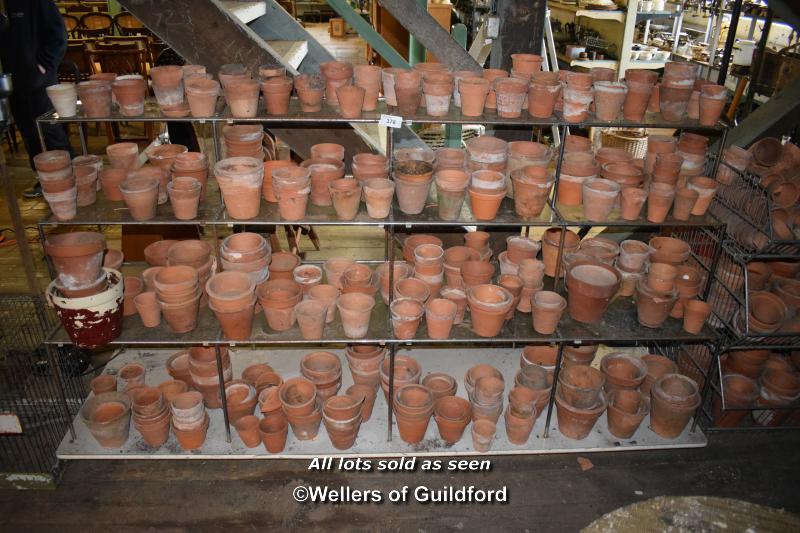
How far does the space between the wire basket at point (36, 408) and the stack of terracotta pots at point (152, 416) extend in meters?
0.33

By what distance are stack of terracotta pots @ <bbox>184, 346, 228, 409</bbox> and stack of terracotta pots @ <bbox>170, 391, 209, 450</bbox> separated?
137mm

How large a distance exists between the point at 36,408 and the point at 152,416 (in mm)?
720

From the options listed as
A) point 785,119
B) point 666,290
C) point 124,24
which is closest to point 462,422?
point 666,290

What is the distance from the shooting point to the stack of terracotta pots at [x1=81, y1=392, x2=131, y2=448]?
9.20 feet

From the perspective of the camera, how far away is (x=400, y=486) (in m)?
2.85

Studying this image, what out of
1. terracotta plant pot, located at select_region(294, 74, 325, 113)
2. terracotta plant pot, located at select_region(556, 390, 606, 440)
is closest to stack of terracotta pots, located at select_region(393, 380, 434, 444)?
terracotta plant pot, located at select_region(556, 390, 606, 440)

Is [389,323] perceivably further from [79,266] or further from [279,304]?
[79,266]

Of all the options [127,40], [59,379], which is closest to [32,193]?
[127,40]

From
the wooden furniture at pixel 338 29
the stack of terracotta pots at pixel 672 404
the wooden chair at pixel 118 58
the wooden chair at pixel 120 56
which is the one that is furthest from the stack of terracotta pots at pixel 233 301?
the wooden furniture at pixel 338 29

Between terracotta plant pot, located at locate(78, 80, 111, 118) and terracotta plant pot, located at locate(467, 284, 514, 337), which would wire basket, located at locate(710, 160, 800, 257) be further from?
terracotta plant pot, located at locate(78, 80, 111, 118)

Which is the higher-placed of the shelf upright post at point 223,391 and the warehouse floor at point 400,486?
the shelf upright post at point 223,391

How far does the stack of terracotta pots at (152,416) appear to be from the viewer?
2.82m

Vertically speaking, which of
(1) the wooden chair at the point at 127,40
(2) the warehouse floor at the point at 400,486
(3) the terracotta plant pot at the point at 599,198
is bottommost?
(2) the warehouse floor at the point at 400,486

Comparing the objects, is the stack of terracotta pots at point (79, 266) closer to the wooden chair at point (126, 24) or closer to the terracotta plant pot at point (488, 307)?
the terracotta plant pot at point (488, 307)
